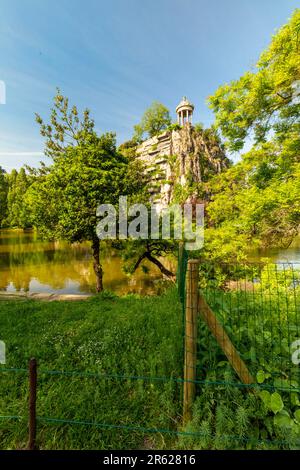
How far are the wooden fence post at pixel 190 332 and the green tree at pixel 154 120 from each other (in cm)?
4546

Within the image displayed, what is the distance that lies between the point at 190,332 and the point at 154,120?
47929mm

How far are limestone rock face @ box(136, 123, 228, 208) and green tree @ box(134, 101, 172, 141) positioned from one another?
18.8 feet

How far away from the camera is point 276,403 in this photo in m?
1.88

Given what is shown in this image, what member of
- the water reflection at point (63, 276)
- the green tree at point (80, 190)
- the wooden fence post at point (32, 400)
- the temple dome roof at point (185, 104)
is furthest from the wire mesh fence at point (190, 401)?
the temple dome roof at point (185, 104)

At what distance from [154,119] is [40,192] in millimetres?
41318

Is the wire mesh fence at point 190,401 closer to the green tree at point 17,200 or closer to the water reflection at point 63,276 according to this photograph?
the water reflection at point 63,276

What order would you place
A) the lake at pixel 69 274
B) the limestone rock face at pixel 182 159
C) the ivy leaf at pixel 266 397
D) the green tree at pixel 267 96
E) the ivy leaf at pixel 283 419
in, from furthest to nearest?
the limestone rock face at pixel 182 159, the lake at pixel 69 274, the green tree at pixel 267 96, the ivy leaf at pixel 266 397, the ivy leaf at pixel 283 419

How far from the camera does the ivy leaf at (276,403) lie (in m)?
1.86

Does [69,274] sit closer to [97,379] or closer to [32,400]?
[97,379]

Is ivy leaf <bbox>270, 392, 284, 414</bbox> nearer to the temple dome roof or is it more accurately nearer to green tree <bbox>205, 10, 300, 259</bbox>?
green tree <bbox>205, 10, 300, 259</bbox>

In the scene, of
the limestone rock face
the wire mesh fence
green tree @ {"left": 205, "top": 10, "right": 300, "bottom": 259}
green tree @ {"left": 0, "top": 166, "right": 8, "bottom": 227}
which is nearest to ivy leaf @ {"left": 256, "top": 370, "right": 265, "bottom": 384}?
the wire mesh fence

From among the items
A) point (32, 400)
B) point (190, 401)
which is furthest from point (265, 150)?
point (32, 400)

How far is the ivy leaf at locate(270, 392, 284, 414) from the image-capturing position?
186cm

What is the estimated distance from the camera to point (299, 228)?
238 inches
